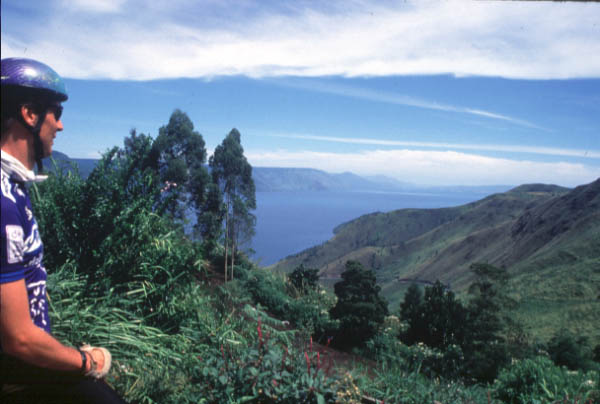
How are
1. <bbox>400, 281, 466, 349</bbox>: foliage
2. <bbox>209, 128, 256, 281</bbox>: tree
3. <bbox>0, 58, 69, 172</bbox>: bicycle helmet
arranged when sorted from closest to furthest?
<bbox>0, 58, 69, 172</bbox>: bicycle helmet
<bbox>400, 281, 466, 349</bbox>: foliage
<bbox>209, 128, 256, 281</bbox>: tree

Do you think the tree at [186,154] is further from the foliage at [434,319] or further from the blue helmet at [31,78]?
Answer: the blue helmet at [31,78]

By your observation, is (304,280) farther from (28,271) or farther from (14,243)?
(14,243)

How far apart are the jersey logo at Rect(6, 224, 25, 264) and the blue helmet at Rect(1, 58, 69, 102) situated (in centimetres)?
40

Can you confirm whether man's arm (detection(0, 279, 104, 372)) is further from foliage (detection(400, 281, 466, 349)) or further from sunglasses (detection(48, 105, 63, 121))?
foliage (detection(400, 281, 466, 349))

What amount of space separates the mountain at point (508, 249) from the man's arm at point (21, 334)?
16198 mm

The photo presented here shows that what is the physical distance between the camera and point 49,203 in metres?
4.12

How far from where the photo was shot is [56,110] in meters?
1.17

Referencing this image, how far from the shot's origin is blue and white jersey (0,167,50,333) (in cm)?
93

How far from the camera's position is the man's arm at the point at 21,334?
36.1 inches

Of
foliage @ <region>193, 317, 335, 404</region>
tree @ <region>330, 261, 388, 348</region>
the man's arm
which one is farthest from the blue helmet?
tree @ <region>330, 261, 388, 348</region>

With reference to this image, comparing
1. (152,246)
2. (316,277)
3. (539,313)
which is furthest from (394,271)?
(152,246)

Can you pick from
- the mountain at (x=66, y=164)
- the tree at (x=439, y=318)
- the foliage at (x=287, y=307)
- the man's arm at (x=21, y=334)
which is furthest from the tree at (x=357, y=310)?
the man's arm at (x=21, y=334)

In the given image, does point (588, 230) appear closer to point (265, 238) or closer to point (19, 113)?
point (19, 113)

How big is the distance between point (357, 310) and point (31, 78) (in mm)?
9206
